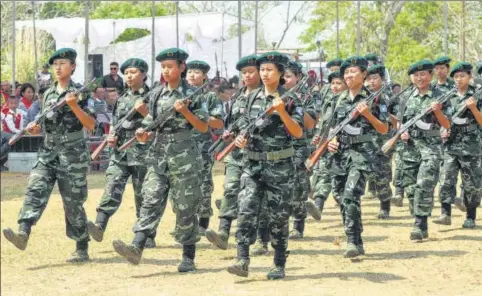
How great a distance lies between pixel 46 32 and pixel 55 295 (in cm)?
2242

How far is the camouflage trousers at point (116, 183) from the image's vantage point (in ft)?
37.4

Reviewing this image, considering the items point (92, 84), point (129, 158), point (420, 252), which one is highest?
point (92, 84)

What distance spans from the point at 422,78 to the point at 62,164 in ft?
13.9

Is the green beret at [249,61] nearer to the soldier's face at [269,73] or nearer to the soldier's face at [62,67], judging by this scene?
the soldier's face at [269,73]

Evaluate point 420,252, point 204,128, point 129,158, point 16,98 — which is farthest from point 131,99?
point 16,98

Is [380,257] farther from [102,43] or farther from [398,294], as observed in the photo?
[102,43]

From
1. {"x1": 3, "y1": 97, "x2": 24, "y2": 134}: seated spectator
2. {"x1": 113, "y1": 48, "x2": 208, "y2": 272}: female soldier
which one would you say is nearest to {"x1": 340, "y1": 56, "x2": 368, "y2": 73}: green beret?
{"x1": 113, "y1": 48, "x2": 208, "y2": 272}: female soldier

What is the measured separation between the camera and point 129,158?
11.4 meters

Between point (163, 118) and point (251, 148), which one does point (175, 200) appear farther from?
point (251, 148)

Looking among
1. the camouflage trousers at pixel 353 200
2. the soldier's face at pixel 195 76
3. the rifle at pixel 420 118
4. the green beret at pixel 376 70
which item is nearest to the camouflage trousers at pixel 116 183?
the soldier's face at pixel 195 76

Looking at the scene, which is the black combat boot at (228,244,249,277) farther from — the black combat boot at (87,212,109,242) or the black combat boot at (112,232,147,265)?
the black combat boot at (87,212,109,242)

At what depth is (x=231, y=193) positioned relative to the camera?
11500 mm

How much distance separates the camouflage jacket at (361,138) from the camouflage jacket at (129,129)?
211 cm

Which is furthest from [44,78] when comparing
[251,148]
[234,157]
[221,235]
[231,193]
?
[251,148]
